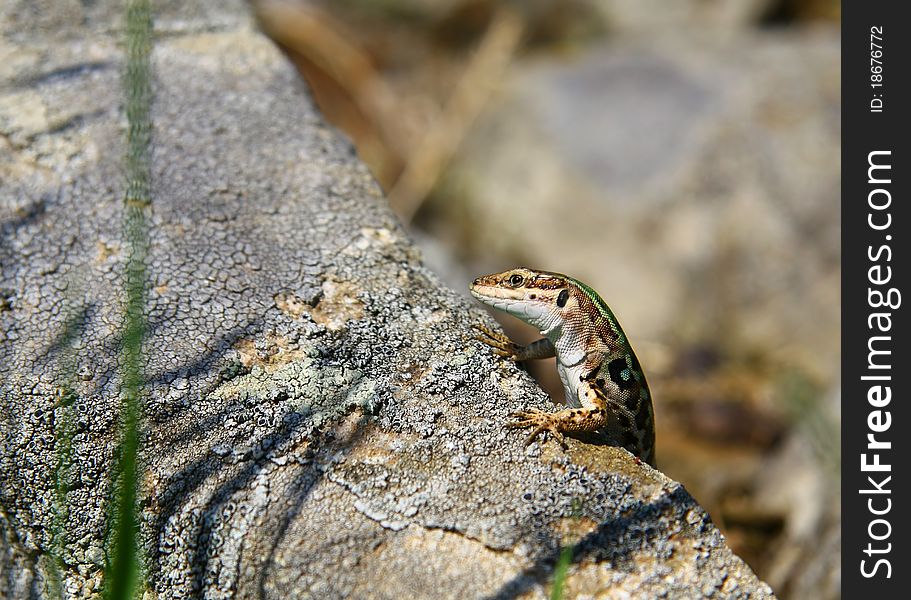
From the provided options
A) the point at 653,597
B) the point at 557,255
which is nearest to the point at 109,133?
the point at 653,597

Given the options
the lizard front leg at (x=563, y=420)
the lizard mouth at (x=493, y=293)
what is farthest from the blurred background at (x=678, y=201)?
the lizard front leg at (x=563, y=420)

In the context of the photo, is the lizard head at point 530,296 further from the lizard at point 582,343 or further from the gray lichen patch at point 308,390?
the gray lichen patch at point 308,390

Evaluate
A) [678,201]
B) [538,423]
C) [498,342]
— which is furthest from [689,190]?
[538,423]

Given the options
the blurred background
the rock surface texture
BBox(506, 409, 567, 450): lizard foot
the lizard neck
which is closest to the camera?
the rock surface texture

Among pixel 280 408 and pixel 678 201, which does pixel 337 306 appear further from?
pixel 678 201

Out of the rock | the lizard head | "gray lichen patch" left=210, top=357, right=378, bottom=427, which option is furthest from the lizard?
the rock

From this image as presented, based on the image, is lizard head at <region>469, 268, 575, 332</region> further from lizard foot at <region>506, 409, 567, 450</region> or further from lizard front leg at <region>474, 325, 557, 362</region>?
lizard foot at <region>506, 409, 567, 450</region>
